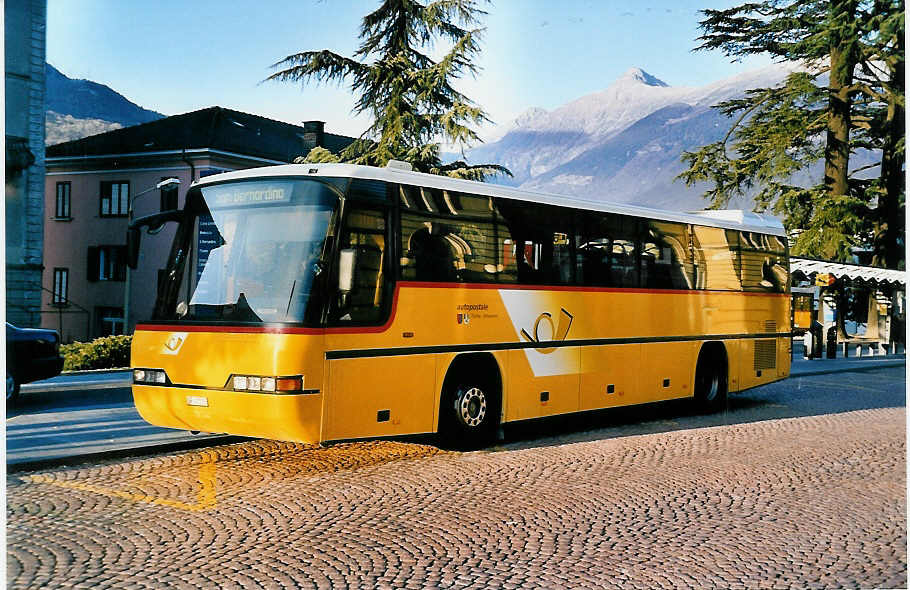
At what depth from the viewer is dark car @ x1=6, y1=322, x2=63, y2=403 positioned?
14562 mm

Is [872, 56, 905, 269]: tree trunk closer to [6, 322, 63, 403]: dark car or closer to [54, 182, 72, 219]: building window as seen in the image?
[6, 322, 63, 403]: dark car

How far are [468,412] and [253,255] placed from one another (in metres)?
3.10

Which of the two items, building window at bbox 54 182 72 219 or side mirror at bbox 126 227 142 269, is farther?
building window at bbox 54 182 72 219

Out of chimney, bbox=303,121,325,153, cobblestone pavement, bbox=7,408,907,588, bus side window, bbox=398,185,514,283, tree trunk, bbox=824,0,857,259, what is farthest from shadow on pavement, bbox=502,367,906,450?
chimney, bbox=303,121,325,153

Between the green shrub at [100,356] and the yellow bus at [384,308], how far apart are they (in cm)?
1175

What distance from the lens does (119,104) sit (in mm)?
60625

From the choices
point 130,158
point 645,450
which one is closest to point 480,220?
point 645,450

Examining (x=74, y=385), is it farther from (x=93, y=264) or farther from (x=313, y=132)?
(x=93, y=264)

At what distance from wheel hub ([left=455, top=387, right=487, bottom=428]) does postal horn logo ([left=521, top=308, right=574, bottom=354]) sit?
3.39 ft

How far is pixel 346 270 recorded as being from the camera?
9547mm

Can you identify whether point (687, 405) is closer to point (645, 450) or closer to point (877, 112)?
point (645, 450)

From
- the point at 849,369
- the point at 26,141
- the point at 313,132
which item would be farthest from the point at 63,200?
Result: the point at 849,369

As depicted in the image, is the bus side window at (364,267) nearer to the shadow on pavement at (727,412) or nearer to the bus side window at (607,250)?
the shadow on pavement at (727,412)

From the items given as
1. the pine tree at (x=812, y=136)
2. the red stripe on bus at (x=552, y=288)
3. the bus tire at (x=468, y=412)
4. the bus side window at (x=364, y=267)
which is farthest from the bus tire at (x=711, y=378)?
the pine tree at (x=812, y=136)
